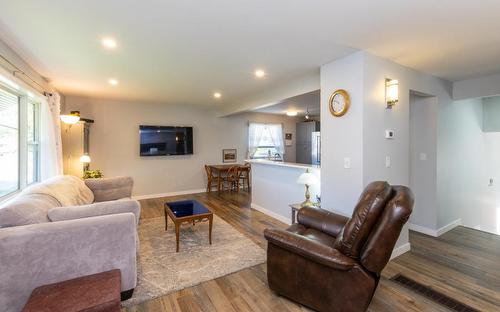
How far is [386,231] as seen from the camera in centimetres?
160

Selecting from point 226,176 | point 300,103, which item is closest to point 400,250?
point 300,103

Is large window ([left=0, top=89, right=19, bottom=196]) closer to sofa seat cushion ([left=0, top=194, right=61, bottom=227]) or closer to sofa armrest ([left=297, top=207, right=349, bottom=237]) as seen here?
sofa seat cushion ([left=0, top=194, right=61, bottom=227])

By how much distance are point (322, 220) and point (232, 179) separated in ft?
14.1

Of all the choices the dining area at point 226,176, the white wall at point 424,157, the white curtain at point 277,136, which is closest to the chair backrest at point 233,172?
the dining area at point 226,176

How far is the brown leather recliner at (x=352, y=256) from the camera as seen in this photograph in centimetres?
163

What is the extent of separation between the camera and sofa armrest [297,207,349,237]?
2.41 metres

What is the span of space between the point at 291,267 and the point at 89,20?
2720 millimetres

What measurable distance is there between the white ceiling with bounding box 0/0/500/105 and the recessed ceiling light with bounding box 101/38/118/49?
0.06 metres

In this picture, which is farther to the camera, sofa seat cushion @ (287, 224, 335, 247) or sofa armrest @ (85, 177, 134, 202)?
sofa armrest @ (85, 177, 134, 202)

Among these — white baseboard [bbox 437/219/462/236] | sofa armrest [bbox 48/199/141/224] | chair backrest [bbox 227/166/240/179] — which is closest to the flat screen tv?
chair backrest [bbox 227/166/240/179]

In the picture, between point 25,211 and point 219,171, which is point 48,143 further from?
point 219,171

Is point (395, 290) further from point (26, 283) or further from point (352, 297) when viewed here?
point (26, 283)

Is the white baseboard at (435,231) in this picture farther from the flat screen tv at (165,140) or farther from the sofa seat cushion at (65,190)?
the flat screen tv at (165,140)

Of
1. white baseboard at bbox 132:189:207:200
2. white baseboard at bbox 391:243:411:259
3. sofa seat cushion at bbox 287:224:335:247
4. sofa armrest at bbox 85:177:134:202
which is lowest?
white baseboard at bbox 391:243:411:259
